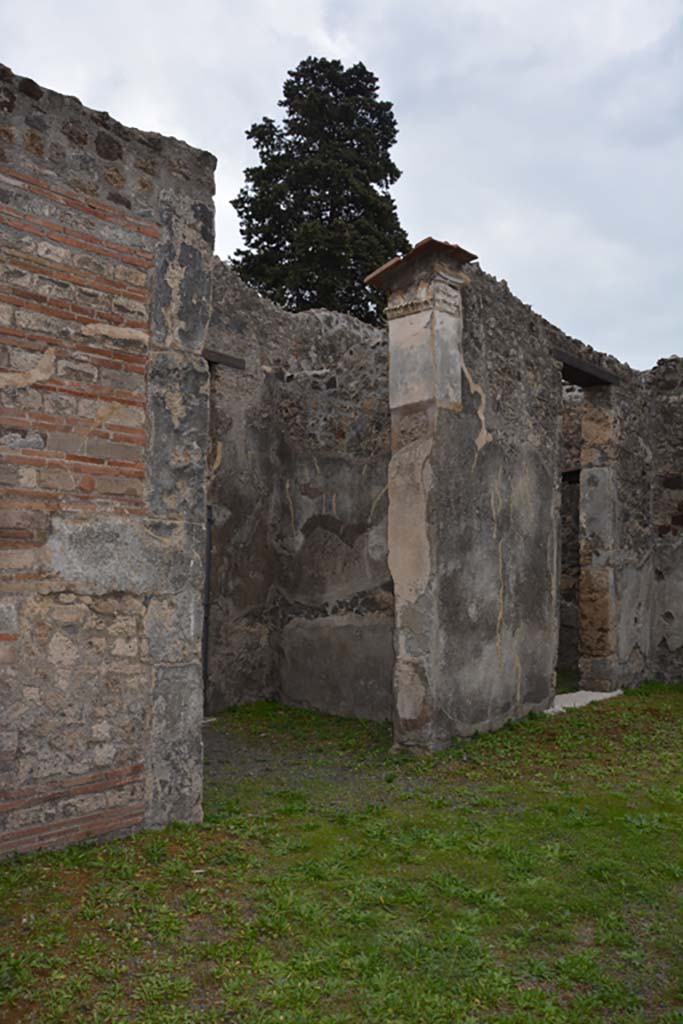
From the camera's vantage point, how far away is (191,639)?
164 inches

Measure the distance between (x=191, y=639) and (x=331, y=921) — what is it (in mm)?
1552

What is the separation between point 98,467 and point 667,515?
24.1 feet

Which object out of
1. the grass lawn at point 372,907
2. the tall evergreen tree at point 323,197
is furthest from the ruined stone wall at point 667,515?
the tall evergreen tree at point 323,197

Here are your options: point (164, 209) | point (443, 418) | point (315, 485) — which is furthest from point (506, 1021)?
point (315, 485)

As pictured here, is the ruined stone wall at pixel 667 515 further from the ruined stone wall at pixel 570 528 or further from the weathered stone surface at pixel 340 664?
the weathered stone surface at pixel 340 664

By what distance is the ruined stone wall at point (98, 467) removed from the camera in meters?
3.63

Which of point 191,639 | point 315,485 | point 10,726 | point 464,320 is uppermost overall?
point 464,320

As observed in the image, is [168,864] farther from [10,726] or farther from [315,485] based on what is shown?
[315,485]

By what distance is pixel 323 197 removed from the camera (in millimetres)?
17375

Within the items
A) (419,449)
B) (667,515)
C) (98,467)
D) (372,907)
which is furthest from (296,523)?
(372,907)

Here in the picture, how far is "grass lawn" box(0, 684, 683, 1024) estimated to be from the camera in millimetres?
2543

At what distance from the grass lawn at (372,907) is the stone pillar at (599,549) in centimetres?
331

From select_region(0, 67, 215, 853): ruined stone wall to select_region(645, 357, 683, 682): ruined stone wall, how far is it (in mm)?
6738

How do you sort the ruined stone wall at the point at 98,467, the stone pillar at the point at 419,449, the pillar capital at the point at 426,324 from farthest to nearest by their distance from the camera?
1. the pillar capital at the point at 426,324
2. the stone pillar at the point at 419,449
3. the ruined stone wall at the point at 98,467
